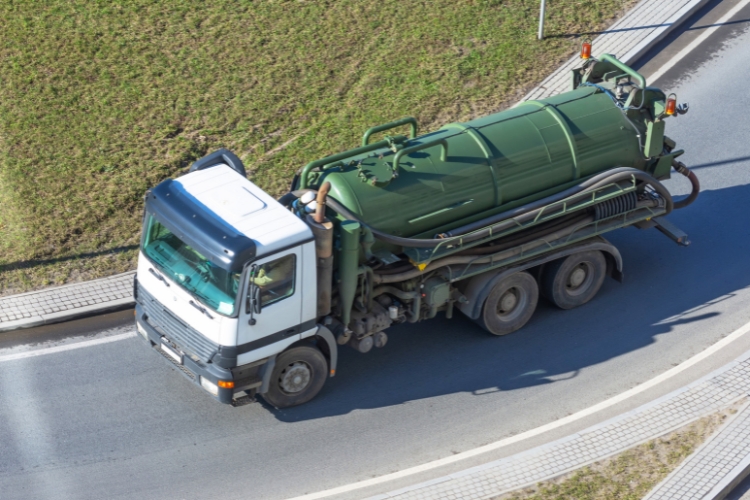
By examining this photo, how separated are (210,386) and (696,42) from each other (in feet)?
42.4

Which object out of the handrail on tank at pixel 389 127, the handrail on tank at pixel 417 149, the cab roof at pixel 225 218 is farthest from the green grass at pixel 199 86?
the handrail on tank at pixel 417 149

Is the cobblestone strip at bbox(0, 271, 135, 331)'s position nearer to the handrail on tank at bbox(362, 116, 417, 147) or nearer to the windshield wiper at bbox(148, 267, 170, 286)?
the windshield wiper at bbox(148, 267, 170, 286)

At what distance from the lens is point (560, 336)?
13109 millimetres

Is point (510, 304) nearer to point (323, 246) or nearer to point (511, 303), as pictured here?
point (511, 303)

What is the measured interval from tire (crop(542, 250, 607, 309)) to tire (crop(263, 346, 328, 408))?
3388 mm

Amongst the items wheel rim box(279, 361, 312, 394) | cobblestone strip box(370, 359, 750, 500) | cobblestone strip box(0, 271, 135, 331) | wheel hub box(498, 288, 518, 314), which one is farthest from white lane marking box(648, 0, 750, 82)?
cobblestone strip box(0, 271, 135, 331)

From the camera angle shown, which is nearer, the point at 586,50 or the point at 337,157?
the point at 337,157

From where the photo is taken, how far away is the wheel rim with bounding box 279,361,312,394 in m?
11.4

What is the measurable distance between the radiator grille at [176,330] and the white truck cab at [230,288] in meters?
0.01

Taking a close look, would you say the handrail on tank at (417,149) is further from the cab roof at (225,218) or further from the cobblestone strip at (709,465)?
the cobblestone strip at (709,465)

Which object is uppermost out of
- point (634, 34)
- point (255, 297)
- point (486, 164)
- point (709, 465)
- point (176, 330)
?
point (486, 164)

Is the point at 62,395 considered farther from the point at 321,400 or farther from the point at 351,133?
the point at 351,133

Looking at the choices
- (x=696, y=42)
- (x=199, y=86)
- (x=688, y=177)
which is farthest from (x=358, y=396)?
(x=696, y=42)

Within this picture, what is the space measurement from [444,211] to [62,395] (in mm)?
5157
